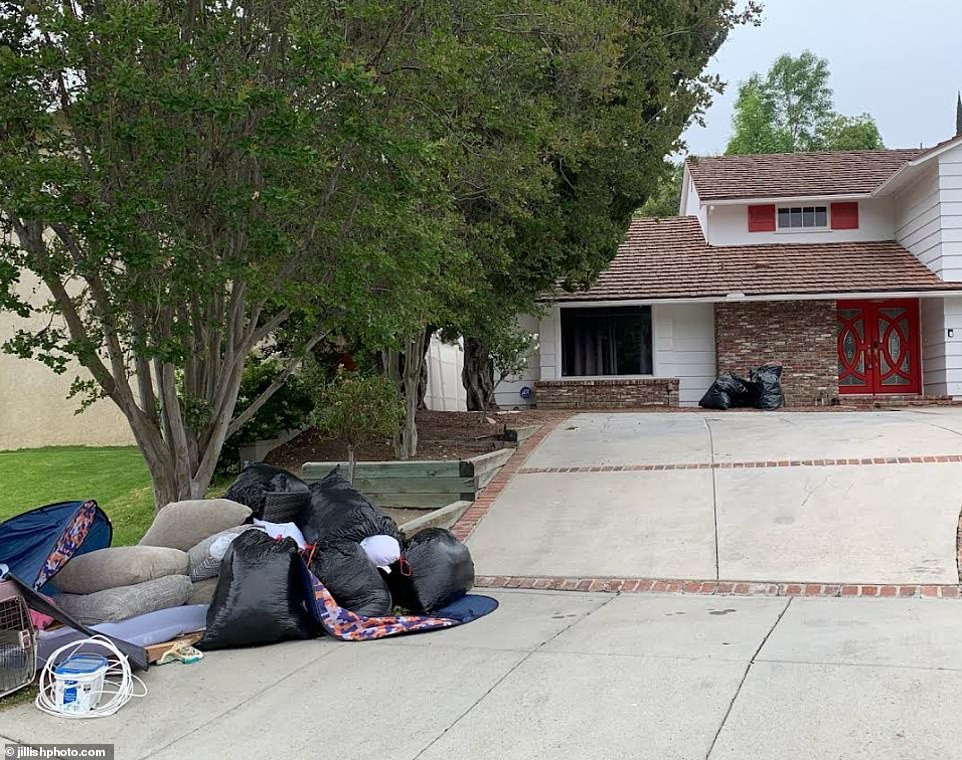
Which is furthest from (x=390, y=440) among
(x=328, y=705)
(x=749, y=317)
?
(x=749, y=317)

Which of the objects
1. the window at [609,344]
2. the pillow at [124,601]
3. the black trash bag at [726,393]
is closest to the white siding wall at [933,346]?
the black trash bag at [726,393]

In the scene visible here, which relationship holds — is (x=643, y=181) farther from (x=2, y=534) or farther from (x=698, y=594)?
(x=2, y=534)

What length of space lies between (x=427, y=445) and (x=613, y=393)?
8513mm

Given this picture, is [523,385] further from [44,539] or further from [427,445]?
[44,539]

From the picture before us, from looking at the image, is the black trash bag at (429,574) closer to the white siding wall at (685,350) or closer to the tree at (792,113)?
the white siding wall at (685,350)

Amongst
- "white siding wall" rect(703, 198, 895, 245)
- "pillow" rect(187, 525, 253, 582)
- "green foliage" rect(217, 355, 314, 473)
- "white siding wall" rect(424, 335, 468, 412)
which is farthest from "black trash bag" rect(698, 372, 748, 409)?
"pillow" rect(187, 525, 253, 582)

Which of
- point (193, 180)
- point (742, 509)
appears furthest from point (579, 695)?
point (742, 509)

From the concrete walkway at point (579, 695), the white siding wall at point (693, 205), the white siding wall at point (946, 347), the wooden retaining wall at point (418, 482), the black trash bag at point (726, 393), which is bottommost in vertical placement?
the concrete walkway at point (579, 695)

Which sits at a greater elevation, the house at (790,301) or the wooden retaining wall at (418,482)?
the house at (790,301)

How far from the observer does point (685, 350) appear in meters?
22.3

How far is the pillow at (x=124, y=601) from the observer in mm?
6207

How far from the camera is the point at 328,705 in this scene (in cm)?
497

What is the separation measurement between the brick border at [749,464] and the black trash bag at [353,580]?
5594 mm

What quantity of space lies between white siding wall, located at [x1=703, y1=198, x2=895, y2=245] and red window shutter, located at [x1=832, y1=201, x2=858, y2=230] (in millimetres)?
96
